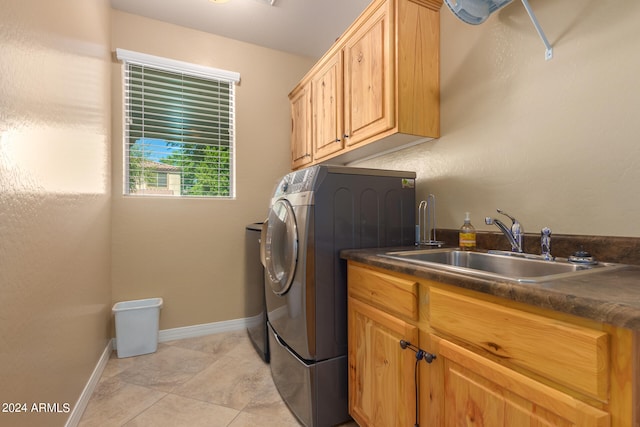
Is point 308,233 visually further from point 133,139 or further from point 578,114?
point 133,139

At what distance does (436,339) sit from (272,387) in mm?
1300

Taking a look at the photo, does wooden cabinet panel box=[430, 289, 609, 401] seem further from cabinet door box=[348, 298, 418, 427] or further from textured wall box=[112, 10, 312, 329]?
textured wall box=[112, 10, 312, 329]

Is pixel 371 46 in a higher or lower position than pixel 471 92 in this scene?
higher

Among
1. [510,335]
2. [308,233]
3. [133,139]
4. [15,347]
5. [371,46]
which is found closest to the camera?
[510,335]

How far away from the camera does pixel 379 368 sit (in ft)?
3.93

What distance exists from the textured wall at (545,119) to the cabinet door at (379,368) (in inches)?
30.9

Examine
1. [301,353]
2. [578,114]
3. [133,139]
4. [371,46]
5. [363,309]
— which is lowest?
[301,353]

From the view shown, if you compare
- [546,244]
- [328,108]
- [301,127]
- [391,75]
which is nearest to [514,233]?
[546,244]

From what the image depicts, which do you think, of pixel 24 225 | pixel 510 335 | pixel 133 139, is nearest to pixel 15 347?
pixel 24 225

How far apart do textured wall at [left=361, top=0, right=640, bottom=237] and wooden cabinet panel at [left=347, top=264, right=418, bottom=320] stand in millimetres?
710

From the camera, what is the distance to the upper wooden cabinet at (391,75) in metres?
1.60

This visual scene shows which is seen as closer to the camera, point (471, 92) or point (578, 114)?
point (578, 114)

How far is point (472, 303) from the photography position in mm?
829

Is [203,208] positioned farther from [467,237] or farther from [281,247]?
[467,237]
